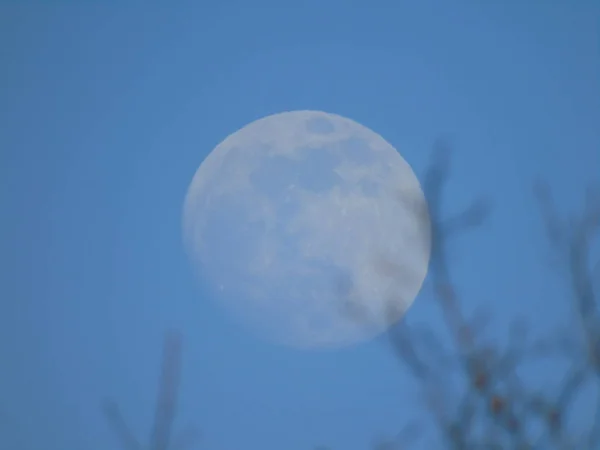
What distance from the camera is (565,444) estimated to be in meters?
2.33

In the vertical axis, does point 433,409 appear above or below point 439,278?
below

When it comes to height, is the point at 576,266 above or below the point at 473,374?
above

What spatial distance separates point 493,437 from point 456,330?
387 mm

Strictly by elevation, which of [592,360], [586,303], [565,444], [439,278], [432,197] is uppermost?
[432,197]

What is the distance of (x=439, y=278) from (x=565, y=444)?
0.74 metres

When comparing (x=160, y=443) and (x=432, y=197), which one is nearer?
(x=432, y=197)

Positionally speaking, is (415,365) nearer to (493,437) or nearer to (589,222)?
(493,437)

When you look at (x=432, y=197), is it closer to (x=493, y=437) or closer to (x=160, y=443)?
(x=493, y=437)

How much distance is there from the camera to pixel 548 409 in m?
2.27

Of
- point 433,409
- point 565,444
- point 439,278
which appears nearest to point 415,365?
point 433,409

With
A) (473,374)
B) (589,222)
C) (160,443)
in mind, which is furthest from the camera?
(160,443)

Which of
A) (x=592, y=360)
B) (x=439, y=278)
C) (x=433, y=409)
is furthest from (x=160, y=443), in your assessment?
(x=592, y=360)

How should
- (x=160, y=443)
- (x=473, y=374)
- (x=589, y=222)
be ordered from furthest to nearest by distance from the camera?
(x=160, y=443), (x=589, y=222), (x=473, y=374)

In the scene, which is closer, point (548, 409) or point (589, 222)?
point (548, 409)
